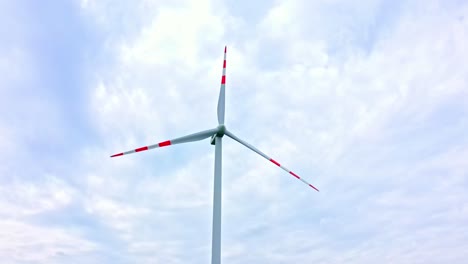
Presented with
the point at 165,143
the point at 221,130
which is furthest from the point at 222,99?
the point at 165,143

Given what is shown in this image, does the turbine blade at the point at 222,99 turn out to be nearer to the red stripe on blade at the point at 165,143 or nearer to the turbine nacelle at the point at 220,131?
the turbine nacelle at the point at 220,131

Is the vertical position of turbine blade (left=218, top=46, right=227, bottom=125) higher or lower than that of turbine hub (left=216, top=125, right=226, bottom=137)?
higher

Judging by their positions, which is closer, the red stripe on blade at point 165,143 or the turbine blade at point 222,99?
the red stripe on blade at point 165,143

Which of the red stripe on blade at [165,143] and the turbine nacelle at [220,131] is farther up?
the turbine nacelle at [220,131]

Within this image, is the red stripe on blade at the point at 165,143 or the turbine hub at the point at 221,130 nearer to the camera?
the red stripe on blade at the point at 165,143

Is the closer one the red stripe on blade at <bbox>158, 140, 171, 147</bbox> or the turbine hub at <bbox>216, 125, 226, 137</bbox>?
the red stripe on blade at <bbox>158, 140, 171, 147</bbox>

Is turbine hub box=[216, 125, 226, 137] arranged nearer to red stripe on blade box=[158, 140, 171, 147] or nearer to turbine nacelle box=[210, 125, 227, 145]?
turbine nacelle box=[210, 125, 227, 145]

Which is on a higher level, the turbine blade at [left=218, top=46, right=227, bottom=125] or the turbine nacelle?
the turbine blade at [left=218, top=46, right=227, bottom=125]

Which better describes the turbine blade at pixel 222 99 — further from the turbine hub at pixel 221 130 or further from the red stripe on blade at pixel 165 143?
the red stripe on blade at pixel 165 143

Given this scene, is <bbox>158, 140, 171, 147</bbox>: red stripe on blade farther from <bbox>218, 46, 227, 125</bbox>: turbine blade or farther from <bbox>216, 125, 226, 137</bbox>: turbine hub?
<bbox>218, 46, 227, 125</bbox>: turbine blade

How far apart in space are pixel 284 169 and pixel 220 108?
1301 centimetres

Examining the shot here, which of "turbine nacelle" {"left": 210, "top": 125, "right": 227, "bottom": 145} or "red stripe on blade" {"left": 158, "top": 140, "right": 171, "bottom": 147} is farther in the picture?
"turbine nacelle" {"left": 210, "top": 125, "right": 227, "bottom": 145}

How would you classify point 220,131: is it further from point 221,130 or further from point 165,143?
point 165,143

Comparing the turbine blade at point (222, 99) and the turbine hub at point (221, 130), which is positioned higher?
the turbine blade at point (222, 99)
